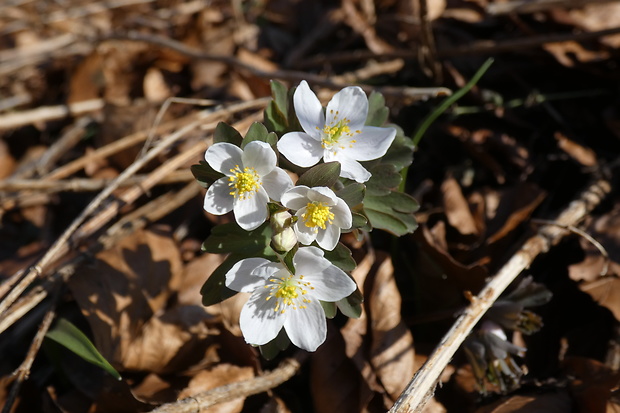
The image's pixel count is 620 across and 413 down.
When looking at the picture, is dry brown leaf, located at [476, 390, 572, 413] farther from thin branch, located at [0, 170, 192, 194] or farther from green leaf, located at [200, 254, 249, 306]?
thin branch, located at [0, 170, 192, 194]

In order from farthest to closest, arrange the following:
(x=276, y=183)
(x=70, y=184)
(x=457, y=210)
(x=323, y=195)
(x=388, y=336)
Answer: (x=70, y=184) < (x=457, y=210) < (x=388, y=336) < (x=276, y=183) < (x=323, y=195)

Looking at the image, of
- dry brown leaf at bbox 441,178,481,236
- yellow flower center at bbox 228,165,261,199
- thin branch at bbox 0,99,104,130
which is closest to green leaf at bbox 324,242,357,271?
yellow flower center at bbox 228,165,261,199

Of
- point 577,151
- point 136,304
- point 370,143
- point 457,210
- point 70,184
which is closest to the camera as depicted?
point 370,143

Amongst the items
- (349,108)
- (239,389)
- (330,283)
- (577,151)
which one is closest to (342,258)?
(330,283)

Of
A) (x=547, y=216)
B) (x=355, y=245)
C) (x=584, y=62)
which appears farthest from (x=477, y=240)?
(x=584, y=62)

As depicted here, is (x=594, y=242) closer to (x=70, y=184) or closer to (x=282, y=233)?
(x=282, y=233)
